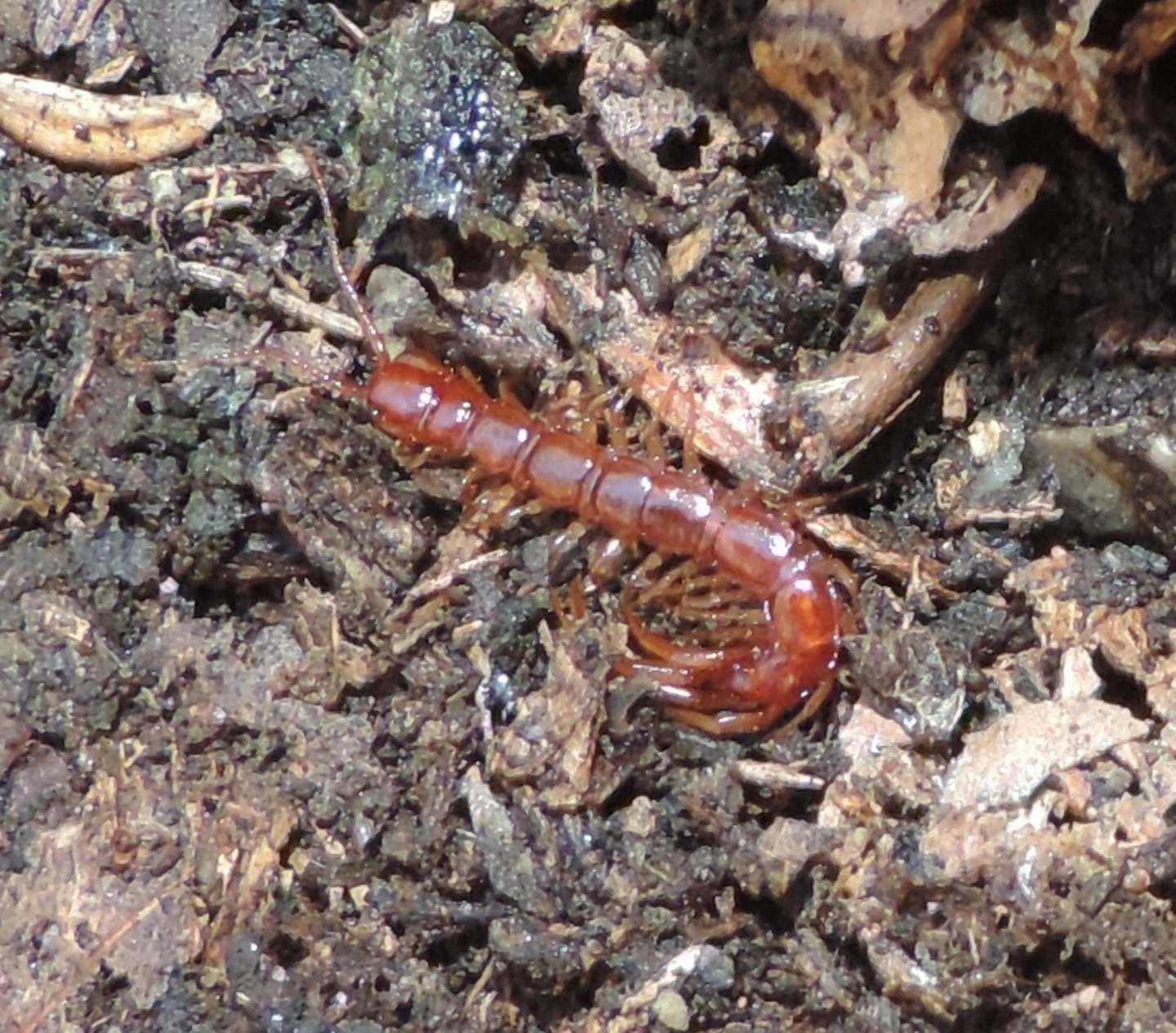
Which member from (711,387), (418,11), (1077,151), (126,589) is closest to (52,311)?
(126,589)

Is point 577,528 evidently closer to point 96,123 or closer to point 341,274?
point 341,274

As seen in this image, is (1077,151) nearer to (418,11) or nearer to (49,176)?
(418,11)

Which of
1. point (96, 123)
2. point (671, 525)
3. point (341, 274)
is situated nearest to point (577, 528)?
point (671, 525)

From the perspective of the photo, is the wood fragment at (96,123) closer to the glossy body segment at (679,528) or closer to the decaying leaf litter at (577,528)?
the decaying leaf litter at (577,528)

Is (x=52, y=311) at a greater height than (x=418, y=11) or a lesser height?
lesser

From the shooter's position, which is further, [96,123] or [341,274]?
[341,274]

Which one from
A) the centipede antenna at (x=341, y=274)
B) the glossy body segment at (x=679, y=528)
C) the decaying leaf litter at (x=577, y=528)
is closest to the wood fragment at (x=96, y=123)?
the decaying leaf litter at (x=577, y=528)
